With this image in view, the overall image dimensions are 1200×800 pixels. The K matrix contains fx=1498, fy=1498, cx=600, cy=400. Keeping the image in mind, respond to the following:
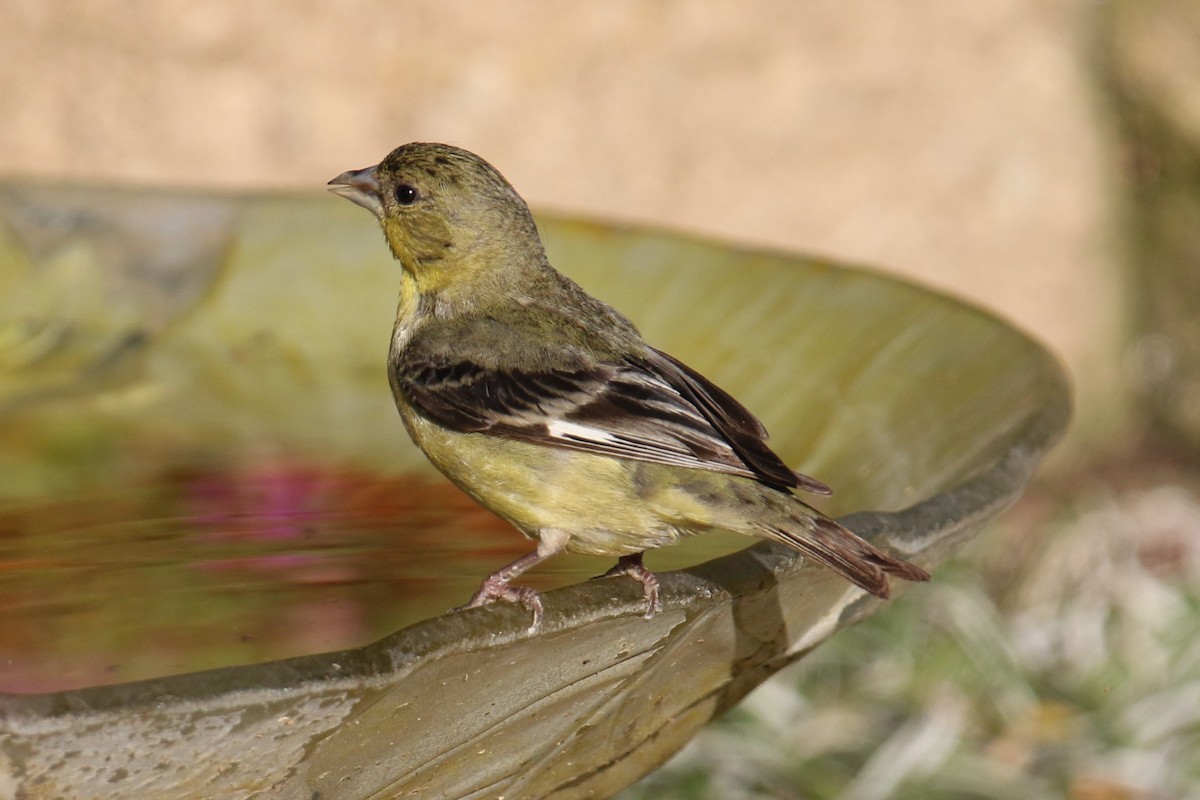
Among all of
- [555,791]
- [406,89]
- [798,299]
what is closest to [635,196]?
[406,89]

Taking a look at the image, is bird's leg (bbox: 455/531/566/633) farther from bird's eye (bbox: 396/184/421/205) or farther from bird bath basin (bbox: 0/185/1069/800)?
bird's eye (bbox: 396/184/421/205)

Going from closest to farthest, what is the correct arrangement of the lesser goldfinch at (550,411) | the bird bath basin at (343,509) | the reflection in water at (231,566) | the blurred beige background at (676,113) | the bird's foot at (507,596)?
the bird bath basin at (343,509) → the bird's foot at (507,596) → the lesser goldfinch at (550,411) → the reflection in water at (231,566) → the blurred beige background at (676,113)

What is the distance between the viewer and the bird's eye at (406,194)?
3.19 metres

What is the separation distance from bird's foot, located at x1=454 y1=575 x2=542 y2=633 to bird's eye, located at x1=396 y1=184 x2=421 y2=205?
0.96 m

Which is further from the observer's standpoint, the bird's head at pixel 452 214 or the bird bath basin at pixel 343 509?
the bird's head at pixel 452 214

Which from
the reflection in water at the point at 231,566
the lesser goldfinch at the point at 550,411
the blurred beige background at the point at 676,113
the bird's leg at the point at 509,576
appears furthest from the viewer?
the blurred beige background at the point at 676,113

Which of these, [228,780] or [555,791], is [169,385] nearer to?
[555,791]

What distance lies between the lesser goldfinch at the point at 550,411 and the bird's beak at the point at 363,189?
0.10ft

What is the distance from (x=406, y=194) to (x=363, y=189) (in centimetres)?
13

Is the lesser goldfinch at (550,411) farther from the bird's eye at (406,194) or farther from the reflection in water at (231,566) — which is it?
the reflection in water at (231,566)

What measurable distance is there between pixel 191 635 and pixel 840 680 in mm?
3054

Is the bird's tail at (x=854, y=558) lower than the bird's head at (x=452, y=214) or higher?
lower

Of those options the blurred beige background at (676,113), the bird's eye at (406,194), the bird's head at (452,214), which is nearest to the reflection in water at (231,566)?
the bird's head at (452,214)

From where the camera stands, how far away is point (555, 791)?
2242mm
